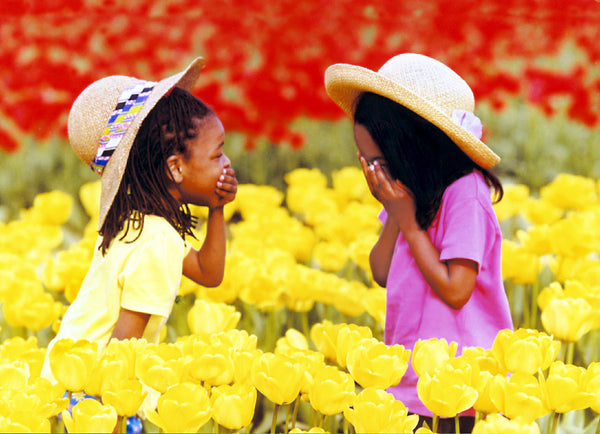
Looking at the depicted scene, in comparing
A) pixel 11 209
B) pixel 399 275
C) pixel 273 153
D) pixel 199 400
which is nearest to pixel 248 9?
pixel 273 153

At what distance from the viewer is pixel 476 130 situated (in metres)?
1.48

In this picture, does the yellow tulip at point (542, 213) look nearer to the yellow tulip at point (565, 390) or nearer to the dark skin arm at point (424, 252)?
the dark skin arm at point (424, 252)

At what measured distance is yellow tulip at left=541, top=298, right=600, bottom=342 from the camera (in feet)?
4.65

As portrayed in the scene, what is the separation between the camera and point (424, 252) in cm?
139

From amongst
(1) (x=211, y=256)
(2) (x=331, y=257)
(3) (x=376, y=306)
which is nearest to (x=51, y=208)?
(2) (x=331, y=257)

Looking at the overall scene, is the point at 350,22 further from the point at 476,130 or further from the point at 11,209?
the point at 476,130

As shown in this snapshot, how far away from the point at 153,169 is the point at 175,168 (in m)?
0.05

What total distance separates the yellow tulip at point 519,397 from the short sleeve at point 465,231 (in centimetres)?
37

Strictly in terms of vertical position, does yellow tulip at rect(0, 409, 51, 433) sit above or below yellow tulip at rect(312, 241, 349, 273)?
below

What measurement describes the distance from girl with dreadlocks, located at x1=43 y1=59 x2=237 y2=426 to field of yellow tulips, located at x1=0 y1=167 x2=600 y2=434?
13 centimetres

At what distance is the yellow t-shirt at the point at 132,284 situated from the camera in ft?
4.46

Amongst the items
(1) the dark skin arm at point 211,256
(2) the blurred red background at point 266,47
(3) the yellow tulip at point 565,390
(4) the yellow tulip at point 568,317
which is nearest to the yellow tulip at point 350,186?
(2) the blurred red background at point 266,47

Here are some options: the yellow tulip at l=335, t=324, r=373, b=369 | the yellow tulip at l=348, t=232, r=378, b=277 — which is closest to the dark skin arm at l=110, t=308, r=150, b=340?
the yellow tulip at l=335, t=324, r=373, b=369

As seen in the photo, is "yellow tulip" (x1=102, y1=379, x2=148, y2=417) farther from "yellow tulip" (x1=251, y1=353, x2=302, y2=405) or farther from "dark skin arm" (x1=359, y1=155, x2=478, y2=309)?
"dark skin arm" (x1=359, y1=155, x2=478, y2=309)
